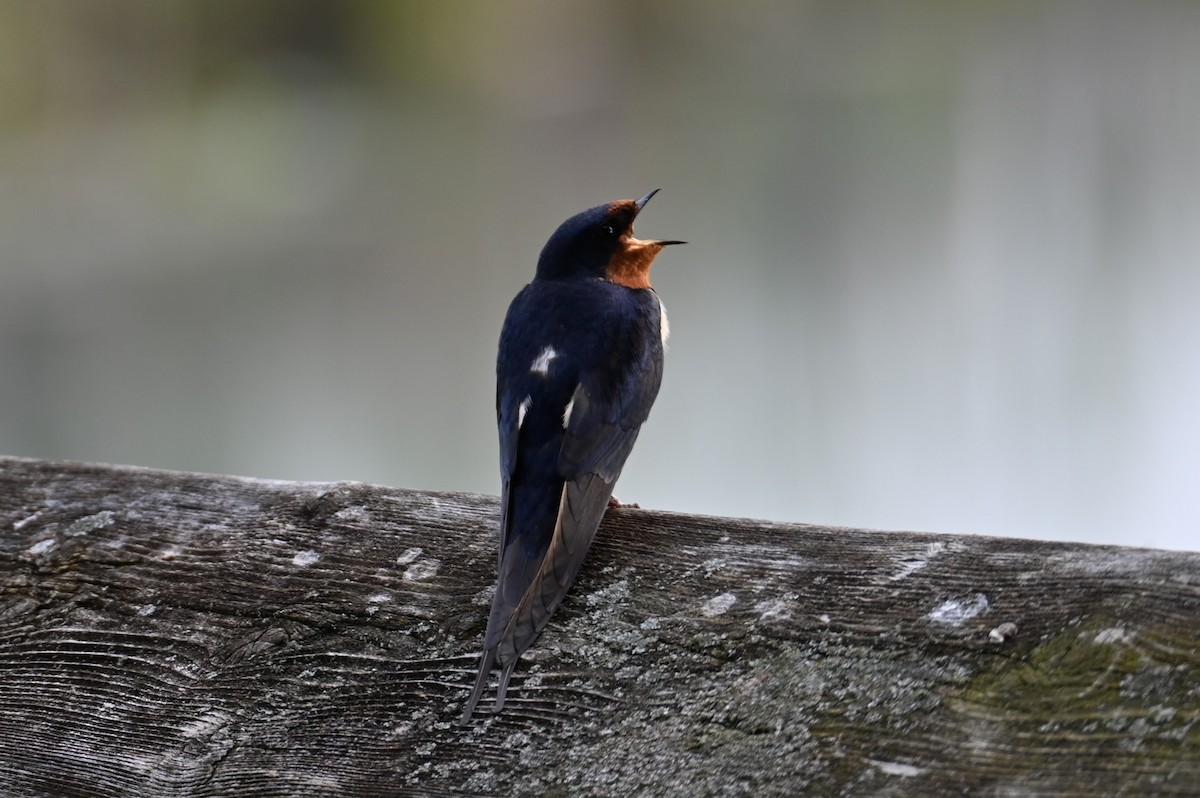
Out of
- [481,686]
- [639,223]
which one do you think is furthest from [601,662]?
[639,223]

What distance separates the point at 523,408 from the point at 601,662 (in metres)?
0.78

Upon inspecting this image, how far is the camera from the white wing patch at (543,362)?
2.08 meters

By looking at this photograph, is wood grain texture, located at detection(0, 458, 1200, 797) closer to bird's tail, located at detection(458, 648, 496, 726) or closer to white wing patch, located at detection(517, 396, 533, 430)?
bird's tail, located at detection(458, 648, 496, 726)

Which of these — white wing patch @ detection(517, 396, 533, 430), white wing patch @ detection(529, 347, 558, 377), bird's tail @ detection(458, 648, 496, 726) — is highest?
white wing patch @ detection(529, 347, 558, 377)

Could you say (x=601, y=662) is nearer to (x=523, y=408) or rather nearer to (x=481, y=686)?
(x=481, y=686)

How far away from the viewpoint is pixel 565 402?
2008mm

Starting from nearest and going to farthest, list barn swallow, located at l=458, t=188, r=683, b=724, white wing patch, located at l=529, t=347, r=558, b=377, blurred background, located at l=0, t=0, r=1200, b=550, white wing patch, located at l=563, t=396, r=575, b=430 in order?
barn swallow, located at l=458, t=188, r=683, b=724 < white wing patch, located at l=563, t=396, r=575, b=430 < white wing patch, located at l=529, t=347, r=558, b=377 < blurred background, located at l=0, t=0, r=1200, b=550

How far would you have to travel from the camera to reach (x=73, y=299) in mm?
4816

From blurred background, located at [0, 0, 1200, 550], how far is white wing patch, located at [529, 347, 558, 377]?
7.57ft

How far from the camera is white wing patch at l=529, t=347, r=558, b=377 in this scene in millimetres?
2076

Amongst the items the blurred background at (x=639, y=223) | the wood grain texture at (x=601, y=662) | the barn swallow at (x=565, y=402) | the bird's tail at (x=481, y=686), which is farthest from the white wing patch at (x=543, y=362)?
the blurred background at (x=639, y=223)

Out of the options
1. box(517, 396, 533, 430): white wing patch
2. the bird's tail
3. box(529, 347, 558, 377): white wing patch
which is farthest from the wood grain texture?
box(529, 347, 558, 377): white wing patch

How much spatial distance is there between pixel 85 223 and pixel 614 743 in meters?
4.32

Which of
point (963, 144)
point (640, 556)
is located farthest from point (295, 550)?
point (963, 144)
